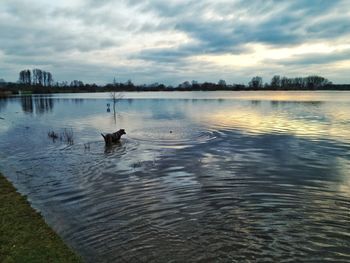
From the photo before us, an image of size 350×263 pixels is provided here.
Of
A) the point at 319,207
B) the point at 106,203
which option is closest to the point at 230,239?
the point at 319,207

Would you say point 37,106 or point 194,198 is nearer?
point 194,198

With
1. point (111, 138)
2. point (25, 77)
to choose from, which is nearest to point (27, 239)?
point (111, 138)

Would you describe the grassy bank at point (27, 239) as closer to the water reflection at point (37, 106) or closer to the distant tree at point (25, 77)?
the water reflection at point (37, 106)

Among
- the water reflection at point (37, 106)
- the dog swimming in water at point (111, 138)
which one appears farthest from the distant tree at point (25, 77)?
the dog swimming in water at point (111, 138)

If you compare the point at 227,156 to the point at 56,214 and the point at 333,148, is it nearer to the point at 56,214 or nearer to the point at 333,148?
the point at 333,148


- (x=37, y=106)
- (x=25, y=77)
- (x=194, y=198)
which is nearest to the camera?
(x=194, y=198)

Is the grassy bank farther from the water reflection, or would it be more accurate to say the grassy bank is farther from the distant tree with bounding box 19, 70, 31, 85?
the distant tree with bounding box 19, 70, 31, 85

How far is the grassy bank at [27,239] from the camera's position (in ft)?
19.8

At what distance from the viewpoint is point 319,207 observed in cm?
914

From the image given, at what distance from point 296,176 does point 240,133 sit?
12687 millimetres

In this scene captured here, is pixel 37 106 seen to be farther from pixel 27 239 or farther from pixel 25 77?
pixel 25 77

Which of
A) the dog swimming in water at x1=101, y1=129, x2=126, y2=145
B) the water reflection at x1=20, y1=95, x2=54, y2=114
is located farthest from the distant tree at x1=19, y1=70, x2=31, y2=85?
the dog swimming in water at x1=101, y1=129, x2=126, y2=145

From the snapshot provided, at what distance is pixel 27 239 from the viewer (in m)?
6.77

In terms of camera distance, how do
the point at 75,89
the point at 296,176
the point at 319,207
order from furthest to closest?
the point at 75,89 < the point at 296,176 < the point at 319,207
